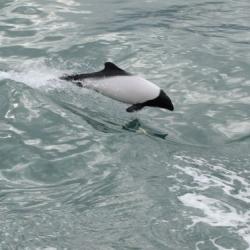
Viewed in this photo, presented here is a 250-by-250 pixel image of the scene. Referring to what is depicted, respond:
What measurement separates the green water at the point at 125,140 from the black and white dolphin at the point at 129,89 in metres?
0.30

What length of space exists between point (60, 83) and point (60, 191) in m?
2.90

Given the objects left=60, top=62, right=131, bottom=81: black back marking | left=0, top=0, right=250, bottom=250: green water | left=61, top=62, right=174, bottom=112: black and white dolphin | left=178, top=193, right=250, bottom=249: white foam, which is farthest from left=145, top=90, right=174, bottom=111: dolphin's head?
left=178, top=193, right=250, bottom=249: white foam

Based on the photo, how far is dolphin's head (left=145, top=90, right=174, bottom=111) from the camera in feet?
27.4

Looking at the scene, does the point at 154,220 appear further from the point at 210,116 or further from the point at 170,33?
the point at 170,33

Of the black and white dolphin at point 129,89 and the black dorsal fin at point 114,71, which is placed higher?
the black dorsal fin at point 114,71

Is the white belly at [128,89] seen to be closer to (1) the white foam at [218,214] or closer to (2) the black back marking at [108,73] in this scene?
(2) the black back marking at [108,73]

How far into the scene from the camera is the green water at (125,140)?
616 cm

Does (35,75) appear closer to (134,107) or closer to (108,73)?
(108,73)

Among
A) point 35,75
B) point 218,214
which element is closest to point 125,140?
point 218,214

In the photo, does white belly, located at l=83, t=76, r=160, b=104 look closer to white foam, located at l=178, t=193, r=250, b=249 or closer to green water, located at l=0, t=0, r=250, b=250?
green water, located at l=0, t=0, r=250, b=250

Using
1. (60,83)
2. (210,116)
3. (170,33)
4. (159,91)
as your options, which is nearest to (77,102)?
(60,83)

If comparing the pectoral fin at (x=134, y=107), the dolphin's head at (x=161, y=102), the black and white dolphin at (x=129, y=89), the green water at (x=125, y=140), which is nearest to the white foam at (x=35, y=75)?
the green water at (x=125, y=140)

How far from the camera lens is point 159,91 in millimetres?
8367

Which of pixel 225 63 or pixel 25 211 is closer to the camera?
pixel 25 211
